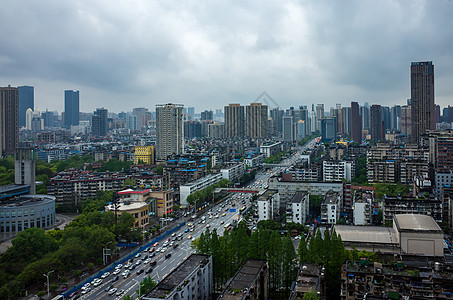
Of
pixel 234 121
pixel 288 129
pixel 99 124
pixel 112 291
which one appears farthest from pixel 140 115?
pixel 112 291

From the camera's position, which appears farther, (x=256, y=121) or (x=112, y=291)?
(x=256, y=121)

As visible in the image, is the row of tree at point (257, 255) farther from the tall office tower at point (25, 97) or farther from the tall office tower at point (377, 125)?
the tall office tower at point (25, 97)

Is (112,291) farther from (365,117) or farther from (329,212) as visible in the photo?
(365,117)

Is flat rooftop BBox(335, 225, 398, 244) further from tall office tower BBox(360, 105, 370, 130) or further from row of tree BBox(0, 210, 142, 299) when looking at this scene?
tall office tower BBox(360, 105, 370, 130)

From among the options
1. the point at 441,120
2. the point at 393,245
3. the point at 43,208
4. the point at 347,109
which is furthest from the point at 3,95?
the point at 441,120

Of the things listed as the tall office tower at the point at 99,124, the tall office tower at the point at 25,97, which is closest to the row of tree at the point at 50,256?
the tall office tower at the point at 99,124

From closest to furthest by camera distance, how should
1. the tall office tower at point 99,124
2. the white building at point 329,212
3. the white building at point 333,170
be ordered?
the white building at point 329,212 → the white building at point 333,170 → the tall office tower at point 99,124
